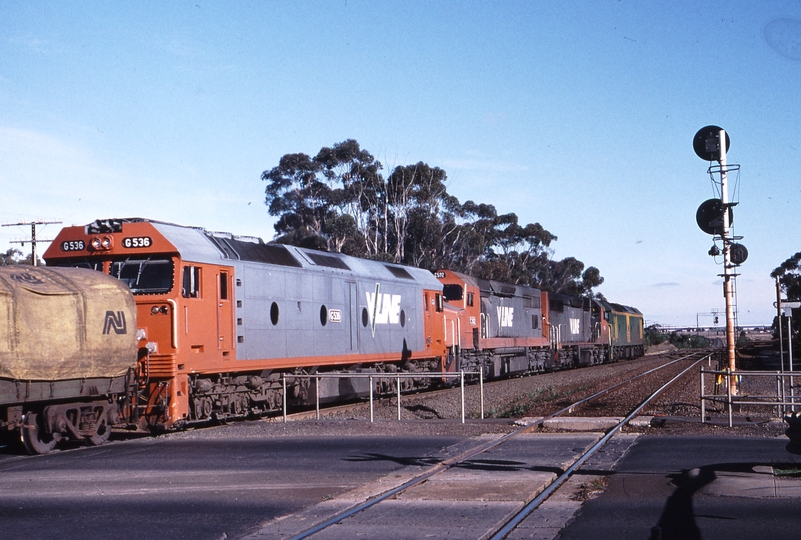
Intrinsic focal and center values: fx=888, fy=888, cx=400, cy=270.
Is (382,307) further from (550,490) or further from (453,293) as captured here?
(550,490)

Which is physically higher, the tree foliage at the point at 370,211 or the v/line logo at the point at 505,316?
the tree foliage at the point at 370,211

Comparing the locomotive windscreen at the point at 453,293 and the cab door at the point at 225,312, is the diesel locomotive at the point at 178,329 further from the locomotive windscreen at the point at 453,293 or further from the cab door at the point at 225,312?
the locomotive windscreen at the point at 453,293

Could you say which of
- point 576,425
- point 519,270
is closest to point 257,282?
point 576,425

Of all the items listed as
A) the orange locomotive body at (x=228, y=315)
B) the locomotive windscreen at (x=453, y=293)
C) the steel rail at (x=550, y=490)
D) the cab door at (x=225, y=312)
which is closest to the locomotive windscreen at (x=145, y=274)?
the orange locomotive body at (x=228, y=315)

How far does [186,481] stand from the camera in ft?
37.6

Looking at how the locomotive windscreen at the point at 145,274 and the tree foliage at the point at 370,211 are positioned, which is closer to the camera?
the locomotive windscreen at the point at 145,274

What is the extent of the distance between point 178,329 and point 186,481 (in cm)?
503

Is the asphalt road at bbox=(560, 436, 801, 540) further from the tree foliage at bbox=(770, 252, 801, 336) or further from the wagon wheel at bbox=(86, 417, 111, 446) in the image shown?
the tree foliage at bbox=(770, 252, 801, 336)

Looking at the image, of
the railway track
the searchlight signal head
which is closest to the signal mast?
the searchlight signal head

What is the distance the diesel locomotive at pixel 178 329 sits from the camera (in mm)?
14023

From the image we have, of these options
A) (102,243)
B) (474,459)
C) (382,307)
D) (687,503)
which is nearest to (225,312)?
(102,243)

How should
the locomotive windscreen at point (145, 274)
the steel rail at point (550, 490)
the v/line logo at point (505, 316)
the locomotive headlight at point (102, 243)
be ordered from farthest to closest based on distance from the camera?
the v/line logo at point (505, 316), the locomotive headlight at point (102, 243), the locomotive windscreen at point (145, 274), the steel rail at point (550, 490)

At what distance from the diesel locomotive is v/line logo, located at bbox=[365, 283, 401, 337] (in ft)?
0.19

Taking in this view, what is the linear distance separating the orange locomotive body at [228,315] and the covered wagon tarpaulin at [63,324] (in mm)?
783
